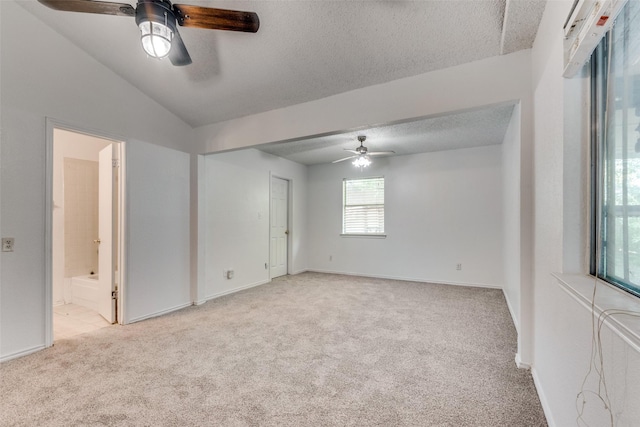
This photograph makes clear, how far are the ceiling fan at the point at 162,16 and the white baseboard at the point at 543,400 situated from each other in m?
2.83

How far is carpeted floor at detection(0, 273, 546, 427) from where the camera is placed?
5.50 feet

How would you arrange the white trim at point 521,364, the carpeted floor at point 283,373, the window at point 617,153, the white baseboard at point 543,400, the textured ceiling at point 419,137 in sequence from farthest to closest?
1. the textured ceiling at point 419,137
2. the white trim at point 521,364
3. the carpeted floor at point 283,373
4. the white baseboard at point 543,400
5. the window at point 617,153

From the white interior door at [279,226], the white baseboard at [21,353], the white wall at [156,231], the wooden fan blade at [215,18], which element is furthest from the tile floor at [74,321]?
the wooden fan blade at [215,18]

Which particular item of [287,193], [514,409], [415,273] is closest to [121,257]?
[287,193]

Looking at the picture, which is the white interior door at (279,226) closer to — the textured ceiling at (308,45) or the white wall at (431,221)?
the white wall at (431,221)

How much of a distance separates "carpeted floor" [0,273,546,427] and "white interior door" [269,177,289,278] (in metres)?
2.11

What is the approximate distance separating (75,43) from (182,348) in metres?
3.12

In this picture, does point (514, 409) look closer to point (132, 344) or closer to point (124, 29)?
point (132, 344)

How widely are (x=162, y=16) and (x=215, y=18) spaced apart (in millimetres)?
289

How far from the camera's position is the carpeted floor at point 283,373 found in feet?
5.50

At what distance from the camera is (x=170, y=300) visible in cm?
362

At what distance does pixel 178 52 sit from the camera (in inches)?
78.1

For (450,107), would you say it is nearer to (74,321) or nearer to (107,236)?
(107,236)

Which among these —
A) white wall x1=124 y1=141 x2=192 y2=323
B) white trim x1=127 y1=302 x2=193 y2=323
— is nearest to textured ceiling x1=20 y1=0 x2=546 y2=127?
white wall x1=124 y1=141 x2=192 y2=323
